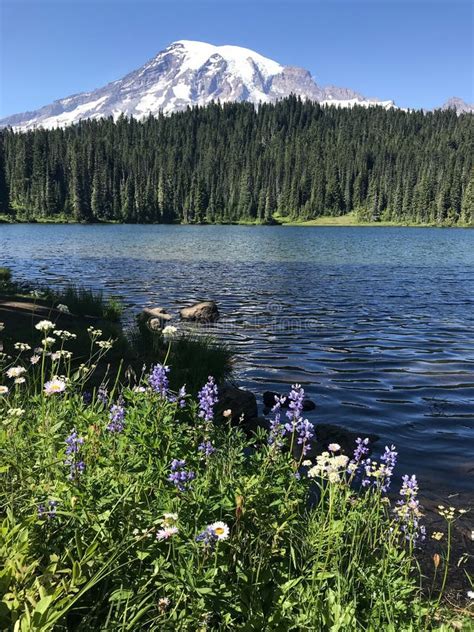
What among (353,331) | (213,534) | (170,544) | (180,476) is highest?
(180,476)

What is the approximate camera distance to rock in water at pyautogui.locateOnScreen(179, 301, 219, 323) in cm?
2323

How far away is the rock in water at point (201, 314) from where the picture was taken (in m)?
23.2

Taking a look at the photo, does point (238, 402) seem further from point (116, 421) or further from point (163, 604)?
point (163, 604)

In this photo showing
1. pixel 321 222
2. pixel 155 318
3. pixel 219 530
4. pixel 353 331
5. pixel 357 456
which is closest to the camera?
pixel 219 530

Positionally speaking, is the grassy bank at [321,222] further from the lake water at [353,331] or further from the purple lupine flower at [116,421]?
the purple lupine flower at [116,421]

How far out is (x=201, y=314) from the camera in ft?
77.3

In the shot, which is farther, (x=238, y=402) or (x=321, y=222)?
(x=321, y=222)

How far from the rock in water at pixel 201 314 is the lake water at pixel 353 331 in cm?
74

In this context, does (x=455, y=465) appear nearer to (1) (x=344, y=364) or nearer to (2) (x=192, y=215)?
(1) (x=344, y=364)

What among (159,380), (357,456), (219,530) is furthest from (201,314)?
(219,530)

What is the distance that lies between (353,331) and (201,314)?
6937 millimetres

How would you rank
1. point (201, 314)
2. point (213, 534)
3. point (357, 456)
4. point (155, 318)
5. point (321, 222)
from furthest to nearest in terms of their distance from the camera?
point (321, 222) < point (201, 314) < point (155, 318) < point (357, 456) < point (213, 534)

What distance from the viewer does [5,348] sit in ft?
37.7

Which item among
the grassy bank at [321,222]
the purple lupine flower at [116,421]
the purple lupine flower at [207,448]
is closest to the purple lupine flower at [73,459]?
the purple lupine flower at [116,421]
